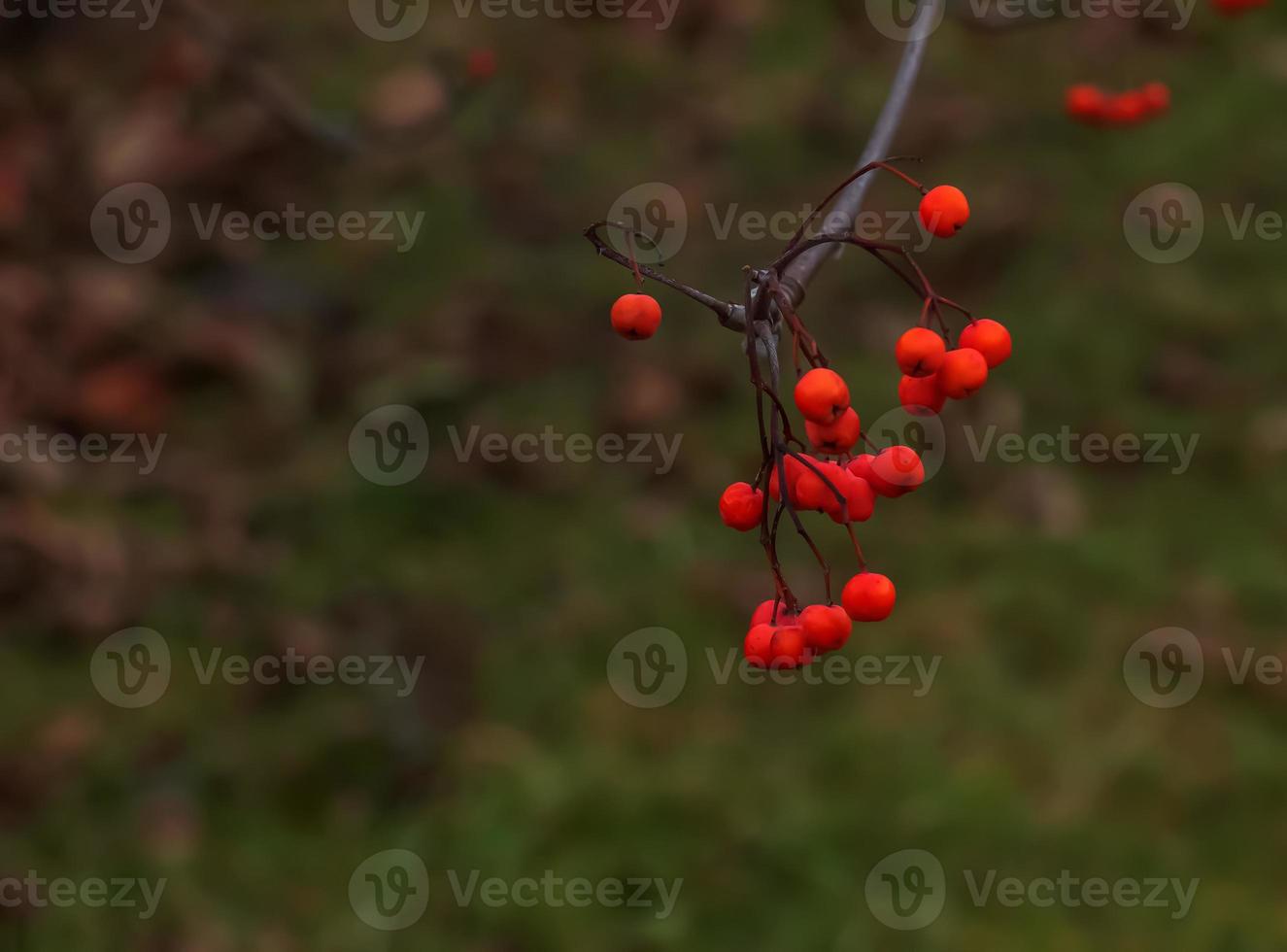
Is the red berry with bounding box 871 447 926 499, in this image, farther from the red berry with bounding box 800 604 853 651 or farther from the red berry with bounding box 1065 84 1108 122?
the red berry with bounding box 1065 84 1108 122

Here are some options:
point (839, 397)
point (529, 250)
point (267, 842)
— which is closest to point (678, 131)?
point (529, 250)

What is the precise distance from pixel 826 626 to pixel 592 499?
4260 millimetres

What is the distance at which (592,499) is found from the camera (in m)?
6.30

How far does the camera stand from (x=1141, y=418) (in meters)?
6.33

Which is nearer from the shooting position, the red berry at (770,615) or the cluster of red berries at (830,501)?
the cluster of red berries at (830,501)

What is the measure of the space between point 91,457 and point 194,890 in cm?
255

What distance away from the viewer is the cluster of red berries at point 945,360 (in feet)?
6.37

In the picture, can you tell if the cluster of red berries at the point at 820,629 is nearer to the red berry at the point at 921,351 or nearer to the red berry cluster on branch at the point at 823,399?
the red berry cluster on branch at the point at 823,399

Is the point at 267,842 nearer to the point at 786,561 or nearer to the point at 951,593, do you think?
the point at 786,561

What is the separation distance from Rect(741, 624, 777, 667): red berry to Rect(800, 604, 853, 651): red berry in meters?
0.07

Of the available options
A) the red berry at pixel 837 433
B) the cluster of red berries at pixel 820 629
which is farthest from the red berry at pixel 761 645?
the red berry at pixel 837 433

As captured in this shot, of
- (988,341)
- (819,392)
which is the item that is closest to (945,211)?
(988,341)

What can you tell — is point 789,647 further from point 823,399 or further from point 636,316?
point 636,316

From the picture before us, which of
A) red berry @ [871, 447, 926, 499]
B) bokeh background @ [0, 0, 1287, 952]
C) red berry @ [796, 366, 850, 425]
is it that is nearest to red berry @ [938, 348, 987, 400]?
red berry @ [871, 447, 926, 499]
